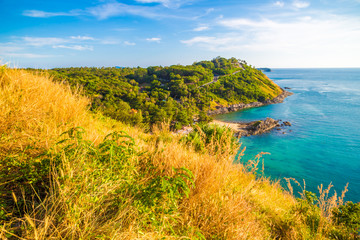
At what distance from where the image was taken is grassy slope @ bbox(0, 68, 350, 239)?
1574mm

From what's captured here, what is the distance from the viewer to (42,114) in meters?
3.45

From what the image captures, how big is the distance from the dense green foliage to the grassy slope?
106 feet

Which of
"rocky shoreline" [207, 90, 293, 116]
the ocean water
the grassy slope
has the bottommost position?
the ocean water

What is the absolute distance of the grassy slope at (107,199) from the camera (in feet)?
5.16

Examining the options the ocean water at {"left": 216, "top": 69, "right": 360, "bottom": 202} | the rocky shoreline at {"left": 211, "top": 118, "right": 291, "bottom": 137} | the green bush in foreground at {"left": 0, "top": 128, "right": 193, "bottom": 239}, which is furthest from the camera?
the rocky shoreline at {"left": 211, "top": 118, "right": 291, "bottom": 137}

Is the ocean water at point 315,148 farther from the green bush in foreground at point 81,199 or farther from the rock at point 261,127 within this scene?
the green bush in foreground at point 81,199

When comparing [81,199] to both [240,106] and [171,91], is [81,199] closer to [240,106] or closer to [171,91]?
[171,91]

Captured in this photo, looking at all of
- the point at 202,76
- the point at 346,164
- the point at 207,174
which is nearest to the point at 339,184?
the point at 346,164

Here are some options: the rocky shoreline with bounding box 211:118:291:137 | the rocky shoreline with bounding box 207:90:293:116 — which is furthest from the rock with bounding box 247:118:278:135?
the rocky shoreline with bounding box 207:90:293:116

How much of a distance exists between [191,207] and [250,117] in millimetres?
62160

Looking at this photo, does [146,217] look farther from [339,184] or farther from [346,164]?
[346,164]

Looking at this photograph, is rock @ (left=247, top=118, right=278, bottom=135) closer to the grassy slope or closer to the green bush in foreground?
the grassy slope

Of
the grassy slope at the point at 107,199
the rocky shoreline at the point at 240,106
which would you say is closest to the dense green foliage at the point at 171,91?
the rocky shoreline at the point at 240,106

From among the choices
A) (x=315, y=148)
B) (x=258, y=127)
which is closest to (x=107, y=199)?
(x=315, y=148)
